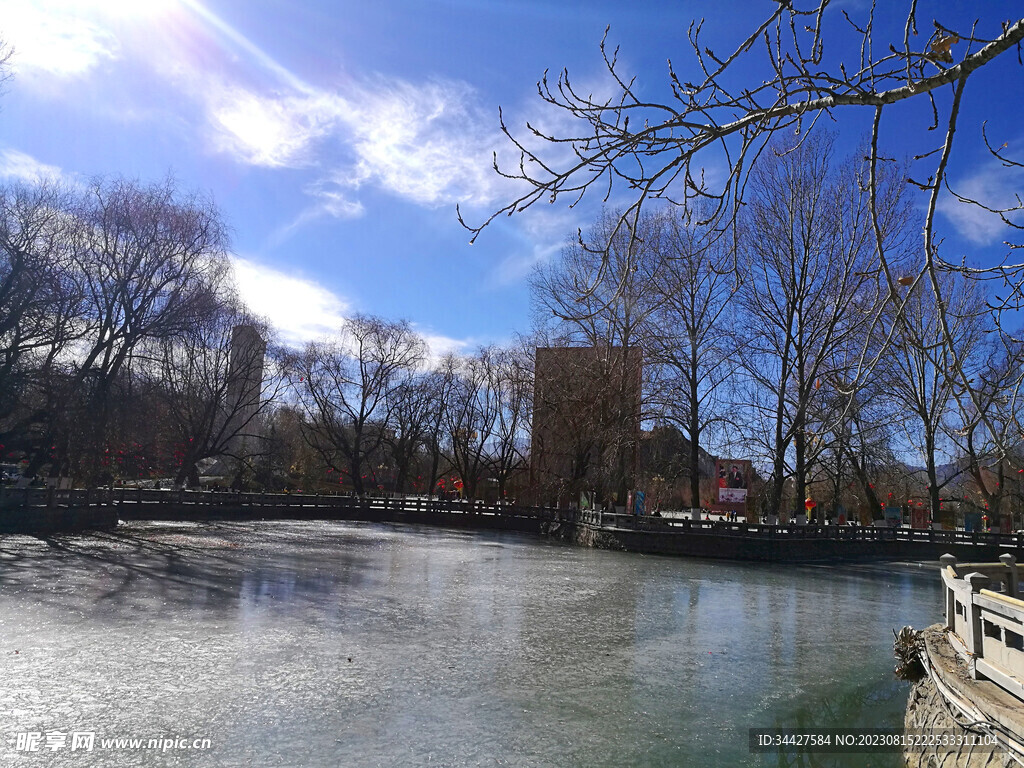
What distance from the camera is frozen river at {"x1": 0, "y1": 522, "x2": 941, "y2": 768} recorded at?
509cm

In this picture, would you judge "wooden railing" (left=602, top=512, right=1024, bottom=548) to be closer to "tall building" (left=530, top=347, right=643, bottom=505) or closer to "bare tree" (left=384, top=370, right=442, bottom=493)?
"tall building" (left=530, top=347, right=643, bottom=505)

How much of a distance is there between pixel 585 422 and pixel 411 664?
19.8m

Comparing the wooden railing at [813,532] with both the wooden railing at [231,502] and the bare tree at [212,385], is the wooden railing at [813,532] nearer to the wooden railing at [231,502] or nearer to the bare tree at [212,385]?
the wooden railing at [231,502]

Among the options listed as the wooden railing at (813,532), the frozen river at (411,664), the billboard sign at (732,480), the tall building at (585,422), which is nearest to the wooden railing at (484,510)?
the wooden railing at (813,532)

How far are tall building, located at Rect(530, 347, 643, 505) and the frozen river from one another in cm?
953

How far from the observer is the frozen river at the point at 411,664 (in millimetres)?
5090

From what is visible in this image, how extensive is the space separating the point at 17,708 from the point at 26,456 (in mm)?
19050

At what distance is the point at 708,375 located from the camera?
2525cm

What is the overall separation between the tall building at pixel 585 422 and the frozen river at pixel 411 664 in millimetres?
9534

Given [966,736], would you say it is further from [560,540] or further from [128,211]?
[128,211]

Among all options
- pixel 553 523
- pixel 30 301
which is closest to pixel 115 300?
pixel 30 301

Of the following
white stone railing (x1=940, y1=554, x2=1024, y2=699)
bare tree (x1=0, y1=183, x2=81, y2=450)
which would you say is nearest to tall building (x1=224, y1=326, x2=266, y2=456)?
bare tree (x1=0, y1=183, x2=81, y2=450)

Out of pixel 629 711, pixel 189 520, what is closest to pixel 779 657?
pixel 629 711

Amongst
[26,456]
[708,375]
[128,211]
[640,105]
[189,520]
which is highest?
[128,211]
